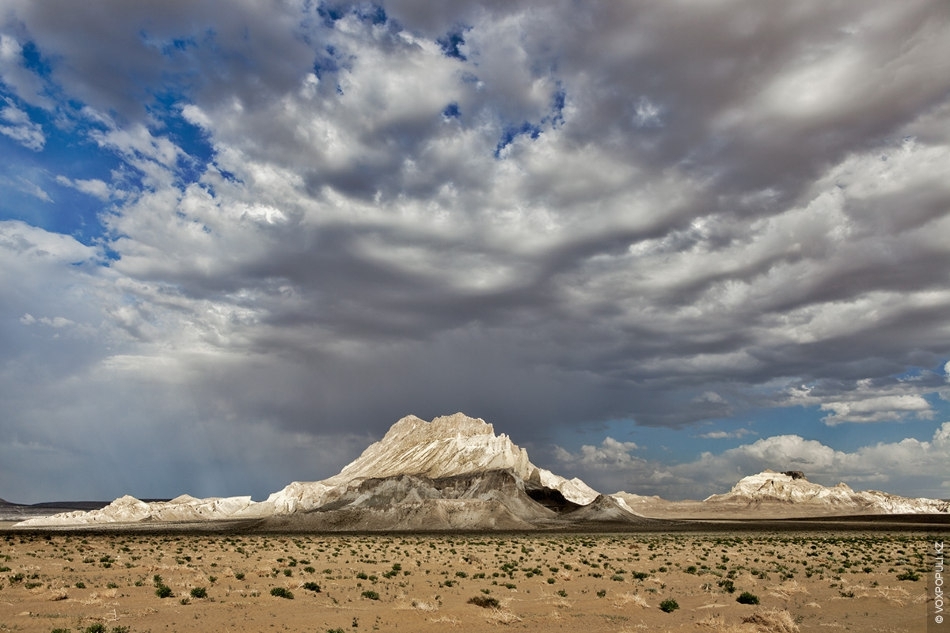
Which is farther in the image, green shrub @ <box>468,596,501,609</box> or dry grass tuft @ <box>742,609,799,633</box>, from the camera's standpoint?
green shrub @ <box>468,596,501,609</box>

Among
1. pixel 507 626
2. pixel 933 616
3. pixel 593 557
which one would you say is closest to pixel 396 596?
pixel 507 626

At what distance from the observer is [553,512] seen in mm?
190625

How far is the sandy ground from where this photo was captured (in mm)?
24734

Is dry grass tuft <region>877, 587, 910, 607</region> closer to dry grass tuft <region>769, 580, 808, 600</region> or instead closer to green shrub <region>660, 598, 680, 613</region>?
dry grass tuft <region>769, 580, 808, 600</region>

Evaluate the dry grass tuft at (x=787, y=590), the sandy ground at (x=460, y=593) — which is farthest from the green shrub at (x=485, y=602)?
the dry grass tuft at (x=787, y=590)

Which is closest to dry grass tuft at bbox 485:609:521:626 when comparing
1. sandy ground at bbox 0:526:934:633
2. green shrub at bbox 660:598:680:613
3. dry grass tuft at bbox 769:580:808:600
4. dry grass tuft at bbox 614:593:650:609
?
sandy ground at bbox 0:526:934:633

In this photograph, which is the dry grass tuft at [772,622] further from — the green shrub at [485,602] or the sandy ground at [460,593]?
the green shrub at [485,602]

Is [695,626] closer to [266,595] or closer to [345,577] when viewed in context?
[266,595]

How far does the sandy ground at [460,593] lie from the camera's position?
24.7 meters

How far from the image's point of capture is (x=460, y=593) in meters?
32.2

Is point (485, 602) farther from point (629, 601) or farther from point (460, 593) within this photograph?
point (629, 601)

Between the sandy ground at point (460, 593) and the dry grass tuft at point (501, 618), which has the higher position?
the dry grass tuft at point (501, 618)

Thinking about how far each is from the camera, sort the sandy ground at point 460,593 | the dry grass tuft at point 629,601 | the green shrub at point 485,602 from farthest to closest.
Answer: the dry grass tuft at point 629,601
the green shrub at point 485,602
the sandy ground at point 460,593

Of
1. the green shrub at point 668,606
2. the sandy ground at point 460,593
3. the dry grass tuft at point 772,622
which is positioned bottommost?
the sandy ground at point 460,593
